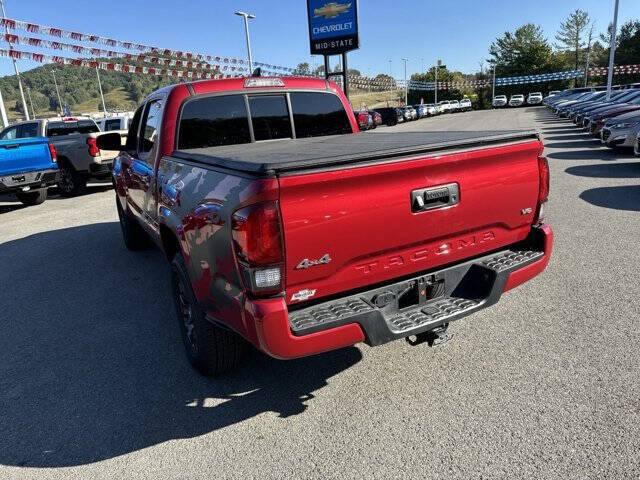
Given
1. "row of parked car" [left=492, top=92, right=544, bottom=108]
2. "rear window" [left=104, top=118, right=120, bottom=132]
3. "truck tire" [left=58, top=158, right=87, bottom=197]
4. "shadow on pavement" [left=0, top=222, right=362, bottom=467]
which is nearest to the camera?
"shadow on pavement" [left=0, top=222, right=362, bottom=467]

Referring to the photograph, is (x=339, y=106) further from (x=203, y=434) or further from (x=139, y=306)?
(x=203, y=434)

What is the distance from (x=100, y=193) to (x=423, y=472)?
40.8 ft

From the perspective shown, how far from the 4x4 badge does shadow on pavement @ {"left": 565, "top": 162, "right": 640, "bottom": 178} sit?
9.29 m

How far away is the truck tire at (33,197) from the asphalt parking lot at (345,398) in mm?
7350

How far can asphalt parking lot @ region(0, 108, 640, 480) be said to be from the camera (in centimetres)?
249

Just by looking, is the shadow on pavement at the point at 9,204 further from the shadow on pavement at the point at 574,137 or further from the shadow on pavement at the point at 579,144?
the shadow on pavement at the point at 574,137

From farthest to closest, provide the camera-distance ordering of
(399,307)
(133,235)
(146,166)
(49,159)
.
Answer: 1. (49,159)
2. (133,235)
3. (146,166)
4. (399,307)

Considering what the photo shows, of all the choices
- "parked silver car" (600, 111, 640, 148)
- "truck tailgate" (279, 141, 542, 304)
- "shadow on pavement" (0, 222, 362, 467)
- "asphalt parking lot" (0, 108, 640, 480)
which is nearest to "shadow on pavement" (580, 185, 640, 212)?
"asphalt parking lot" (0, 108, 640, 480)

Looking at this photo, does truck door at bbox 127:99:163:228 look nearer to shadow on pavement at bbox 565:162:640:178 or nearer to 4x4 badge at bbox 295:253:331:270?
4x4 badge at bbox 295:253:331:270

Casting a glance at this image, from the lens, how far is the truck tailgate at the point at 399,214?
231 centimetres

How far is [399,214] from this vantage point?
8.37 ft

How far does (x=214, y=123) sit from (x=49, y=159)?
27.1 feet

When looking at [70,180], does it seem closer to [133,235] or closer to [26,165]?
[26,165]

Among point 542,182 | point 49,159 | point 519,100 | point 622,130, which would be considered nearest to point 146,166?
point 542,182
